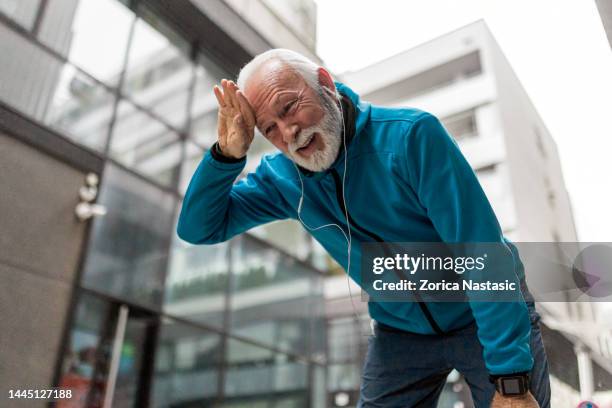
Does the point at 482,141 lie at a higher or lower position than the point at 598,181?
higher

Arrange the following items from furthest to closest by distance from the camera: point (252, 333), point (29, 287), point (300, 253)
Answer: point (300, 253), point (252, 333), point (29, 287)

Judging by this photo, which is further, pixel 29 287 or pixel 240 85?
pixel 29 287

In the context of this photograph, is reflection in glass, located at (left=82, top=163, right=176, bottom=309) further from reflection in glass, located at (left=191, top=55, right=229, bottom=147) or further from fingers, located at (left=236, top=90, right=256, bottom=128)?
fingers, located at (left=236, top=90, right=256, bottom=128)

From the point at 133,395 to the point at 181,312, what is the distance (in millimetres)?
545

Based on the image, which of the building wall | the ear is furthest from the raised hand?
the building wall

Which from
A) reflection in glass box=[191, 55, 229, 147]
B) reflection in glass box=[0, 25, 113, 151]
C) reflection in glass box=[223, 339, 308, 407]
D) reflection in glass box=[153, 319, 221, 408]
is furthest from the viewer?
reflection in glass box=[191, 55, 229, 147]

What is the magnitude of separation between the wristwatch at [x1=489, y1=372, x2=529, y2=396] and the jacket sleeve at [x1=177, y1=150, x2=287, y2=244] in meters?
0.59

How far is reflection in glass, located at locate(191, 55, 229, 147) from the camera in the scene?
353 cm

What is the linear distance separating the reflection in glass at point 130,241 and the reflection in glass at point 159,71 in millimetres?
530

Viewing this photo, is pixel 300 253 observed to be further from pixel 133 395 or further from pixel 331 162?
pixel 331 162

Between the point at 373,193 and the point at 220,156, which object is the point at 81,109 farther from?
the point at 373,193

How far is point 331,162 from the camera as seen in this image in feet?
3.25

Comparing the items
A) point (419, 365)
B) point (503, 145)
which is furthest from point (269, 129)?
point (503, 145)

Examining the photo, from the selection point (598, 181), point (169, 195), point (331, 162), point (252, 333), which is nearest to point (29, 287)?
point (169, 195)
